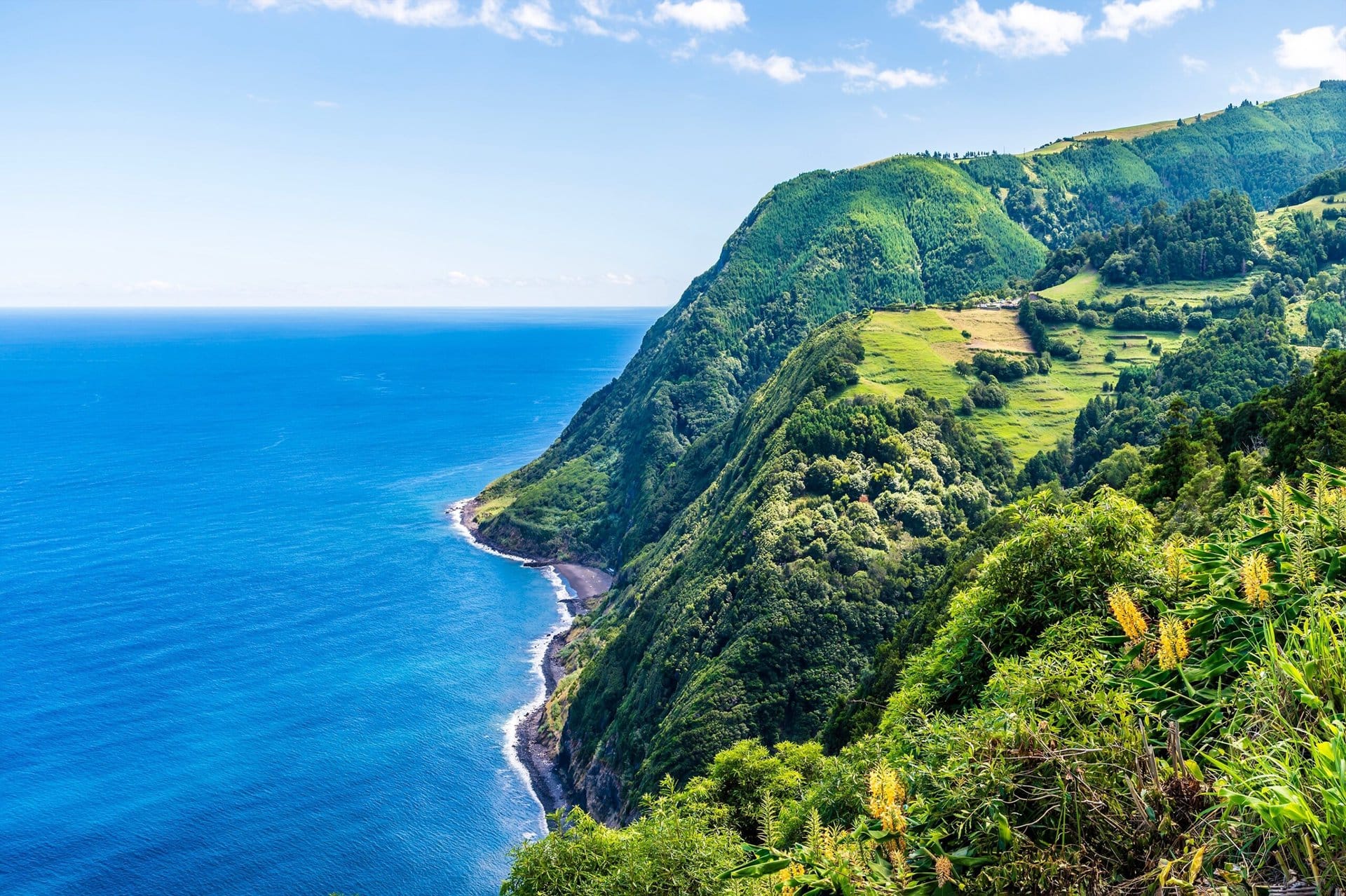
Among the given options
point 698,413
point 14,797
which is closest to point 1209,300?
point 698,413

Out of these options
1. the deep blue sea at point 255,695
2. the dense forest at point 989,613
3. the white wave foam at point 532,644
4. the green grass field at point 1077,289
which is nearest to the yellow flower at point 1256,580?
the dense forest at point 989,613

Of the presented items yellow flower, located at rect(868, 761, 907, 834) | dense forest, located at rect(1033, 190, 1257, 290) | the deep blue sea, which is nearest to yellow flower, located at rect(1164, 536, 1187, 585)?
yellow flower, located at rect(868, 761, 907, 834)

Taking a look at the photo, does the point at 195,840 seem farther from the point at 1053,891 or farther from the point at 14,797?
the point at 1053,891

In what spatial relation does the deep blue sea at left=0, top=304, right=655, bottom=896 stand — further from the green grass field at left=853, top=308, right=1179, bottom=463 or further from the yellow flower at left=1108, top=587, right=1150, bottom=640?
the yellow flower at left=1108, top=587, right=1150, bottom=640

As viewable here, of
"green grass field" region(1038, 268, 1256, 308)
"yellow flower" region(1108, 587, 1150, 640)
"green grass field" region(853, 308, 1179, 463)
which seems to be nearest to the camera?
"yellow flower" region(1108, 587, 1150, 640)

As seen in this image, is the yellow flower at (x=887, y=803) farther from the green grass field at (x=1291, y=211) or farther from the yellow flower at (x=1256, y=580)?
the green grass field at (x=1291, y=211)

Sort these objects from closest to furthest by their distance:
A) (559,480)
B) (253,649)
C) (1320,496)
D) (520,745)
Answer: (1320,496)
(520,745)
(253,649)
(559,480)
